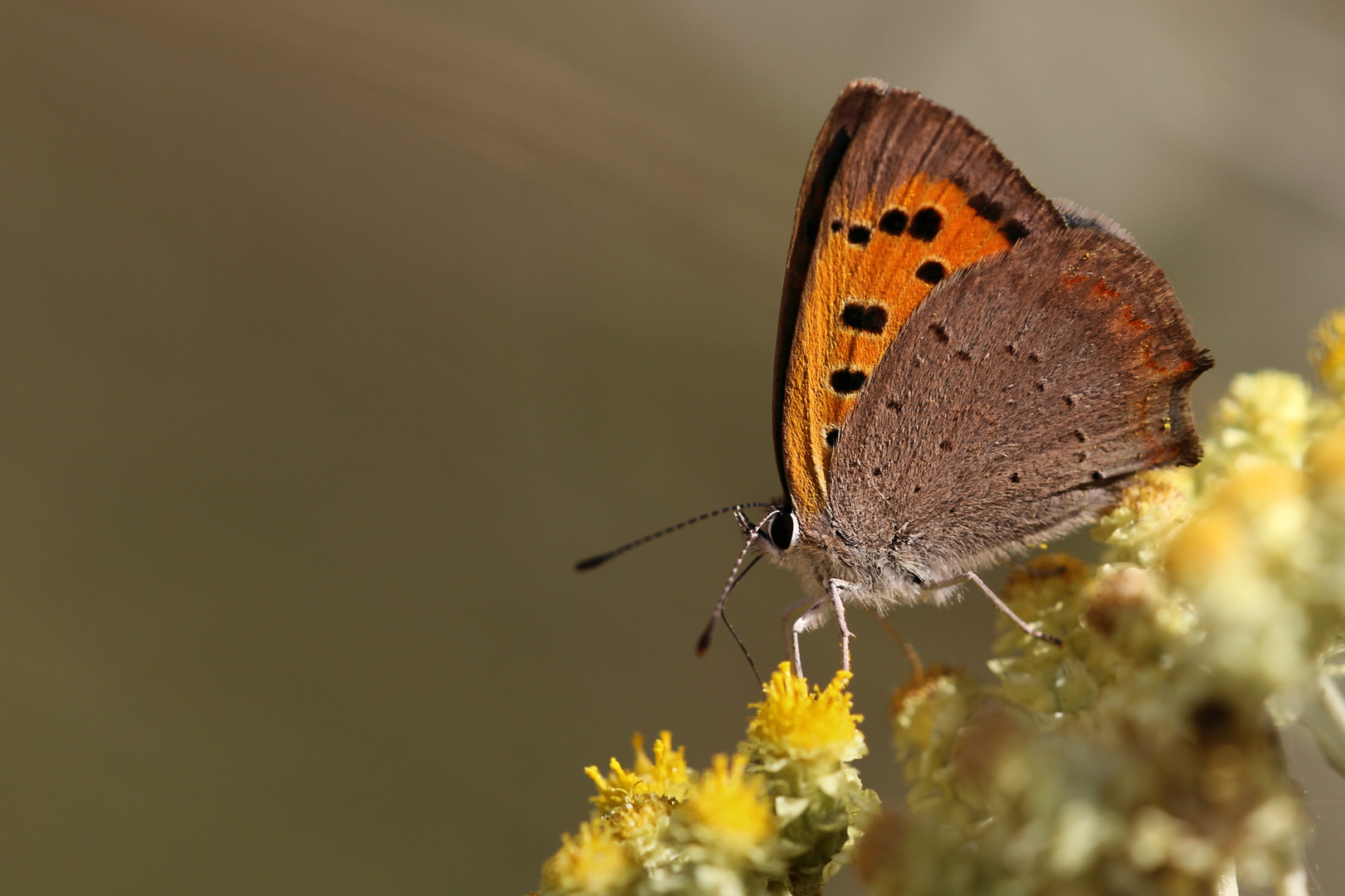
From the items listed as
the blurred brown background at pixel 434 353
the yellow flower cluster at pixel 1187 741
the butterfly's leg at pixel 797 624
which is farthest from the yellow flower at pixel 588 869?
the blurred brown background at pixel 434 353

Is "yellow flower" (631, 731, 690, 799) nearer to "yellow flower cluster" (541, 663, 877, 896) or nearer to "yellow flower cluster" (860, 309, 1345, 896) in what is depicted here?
"yellow flower cluster" (541, 663, 877, 896)

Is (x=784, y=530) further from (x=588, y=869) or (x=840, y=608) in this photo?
(x=588, y=869)

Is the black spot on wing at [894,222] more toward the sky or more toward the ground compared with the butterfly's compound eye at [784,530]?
more toward the sky

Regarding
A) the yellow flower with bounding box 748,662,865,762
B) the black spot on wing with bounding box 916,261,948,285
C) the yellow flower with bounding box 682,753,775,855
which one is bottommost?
the yellow flower with bounding box 682,753,775,855

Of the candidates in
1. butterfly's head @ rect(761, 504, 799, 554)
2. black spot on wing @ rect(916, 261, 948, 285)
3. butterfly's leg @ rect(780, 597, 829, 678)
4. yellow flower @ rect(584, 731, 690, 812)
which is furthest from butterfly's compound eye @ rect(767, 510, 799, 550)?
yellow flower @ rect(584, 731, 690, 812)

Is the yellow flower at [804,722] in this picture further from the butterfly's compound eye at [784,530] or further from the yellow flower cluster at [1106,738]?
the butterfly's compound eye at [784,530]

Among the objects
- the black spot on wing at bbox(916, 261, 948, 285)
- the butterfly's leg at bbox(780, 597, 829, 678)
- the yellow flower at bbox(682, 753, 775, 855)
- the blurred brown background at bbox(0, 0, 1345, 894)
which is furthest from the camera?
the blurred brown background at bbox(0, 0, 1345, 894)
